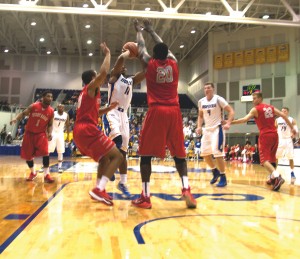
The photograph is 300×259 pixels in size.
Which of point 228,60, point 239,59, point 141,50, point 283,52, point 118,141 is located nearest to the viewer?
point 141,50

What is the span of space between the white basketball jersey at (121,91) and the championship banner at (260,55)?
66.7ft

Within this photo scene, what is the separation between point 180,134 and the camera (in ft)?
13.7

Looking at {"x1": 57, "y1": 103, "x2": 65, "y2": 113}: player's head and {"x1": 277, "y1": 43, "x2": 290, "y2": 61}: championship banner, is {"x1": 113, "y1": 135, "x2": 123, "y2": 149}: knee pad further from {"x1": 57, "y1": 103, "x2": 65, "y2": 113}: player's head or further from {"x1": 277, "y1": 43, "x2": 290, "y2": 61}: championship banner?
{"x1": 277, "y1": 43, "x2": 290, "y2": 61}: championship banner

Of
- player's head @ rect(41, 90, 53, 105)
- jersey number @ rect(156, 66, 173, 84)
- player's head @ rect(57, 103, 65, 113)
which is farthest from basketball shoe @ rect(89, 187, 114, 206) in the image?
player's head @ rect(57, 103, 65, 113)

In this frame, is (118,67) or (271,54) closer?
(118,67)

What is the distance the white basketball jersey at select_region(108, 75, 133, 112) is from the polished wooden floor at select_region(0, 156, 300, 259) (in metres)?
1.35

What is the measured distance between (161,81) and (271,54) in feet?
68.9

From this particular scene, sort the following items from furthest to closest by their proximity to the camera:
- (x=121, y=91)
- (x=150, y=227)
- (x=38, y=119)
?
(x=38, y=119)
(x=121, y=91)
(x=150, y=227)

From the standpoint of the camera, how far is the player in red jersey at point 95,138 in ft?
13.1

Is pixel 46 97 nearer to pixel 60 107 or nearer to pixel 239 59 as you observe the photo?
pixel 60 107

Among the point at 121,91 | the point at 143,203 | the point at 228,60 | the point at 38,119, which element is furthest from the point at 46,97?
the point at 228,60

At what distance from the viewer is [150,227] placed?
9.86ft

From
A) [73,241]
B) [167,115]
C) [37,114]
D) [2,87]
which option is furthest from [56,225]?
[2,87]

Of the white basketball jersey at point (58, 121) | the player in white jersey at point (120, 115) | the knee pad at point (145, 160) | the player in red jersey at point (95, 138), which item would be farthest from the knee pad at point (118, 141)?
the white basketball jersey at point (58, 121)
